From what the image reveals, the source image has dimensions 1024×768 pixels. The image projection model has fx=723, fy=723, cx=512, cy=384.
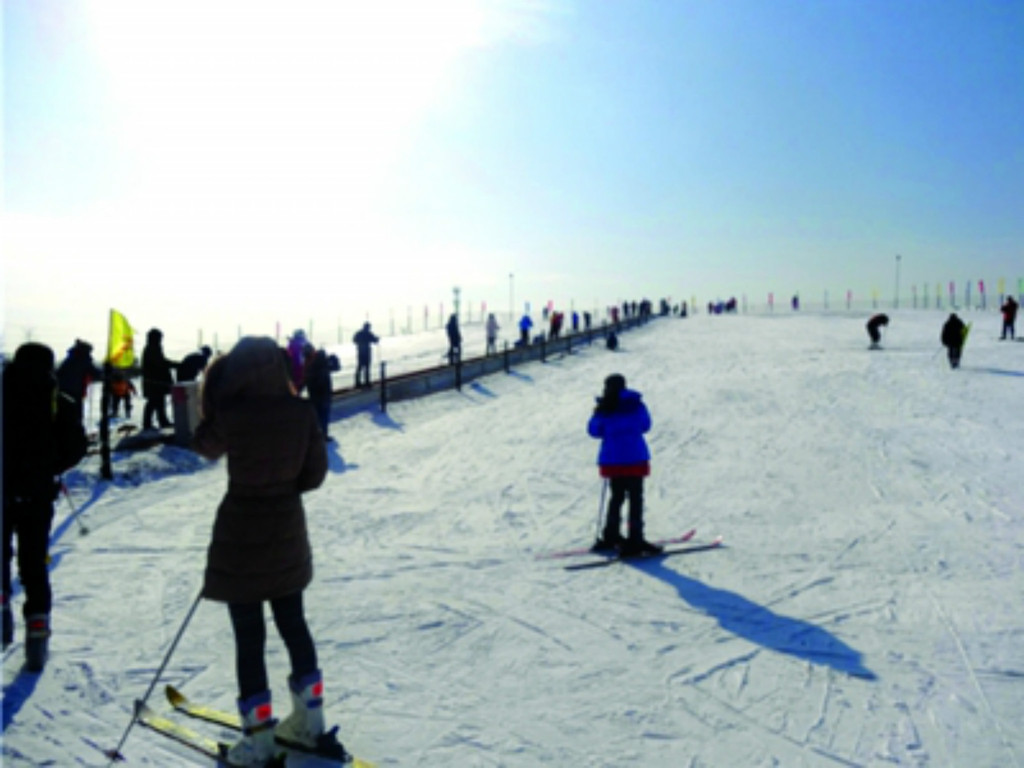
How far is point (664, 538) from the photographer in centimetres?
755

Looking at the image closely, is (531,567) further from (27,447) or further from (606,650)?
(27,447)

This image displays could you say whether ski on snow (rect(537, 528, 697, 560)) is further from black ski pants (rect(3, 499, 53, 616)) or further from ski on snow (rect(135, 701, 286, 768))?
black ski pants (rect(3, 499, 53, 616))

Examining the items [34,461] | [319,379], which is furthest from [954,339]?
[34,461]

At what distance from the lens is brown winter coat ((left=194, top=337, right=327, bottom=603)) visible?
10.2 feet

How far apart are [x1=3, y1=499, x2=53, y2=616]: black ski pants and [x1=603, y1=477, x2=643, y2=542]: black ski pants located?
4.42m

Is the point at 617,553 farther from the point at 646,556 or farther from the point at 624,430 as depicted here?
the point at 624,430

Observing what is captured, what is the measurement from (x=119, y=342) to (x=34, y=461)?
714 centimetres

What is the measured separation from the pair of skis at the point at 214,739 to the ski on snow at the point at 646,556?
3.33 m

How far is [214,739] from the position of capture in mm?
3662

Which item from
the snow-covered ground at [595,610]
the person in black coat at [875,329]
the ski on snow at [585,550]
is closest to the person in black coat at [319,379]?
the snow-covered ground at [595,610]

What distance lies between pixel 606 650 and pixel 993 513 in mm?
5792

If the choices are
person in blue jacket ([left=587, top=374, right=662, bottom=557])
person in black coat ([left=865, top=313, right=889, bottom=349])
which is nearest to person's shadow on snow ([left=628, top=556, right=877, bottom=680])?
person in blue jacket ([left=587, top=374, right=662, bottom=557])

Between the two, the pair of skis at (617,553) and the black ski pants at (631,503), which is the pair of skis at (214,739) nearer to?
the pair of skis at (617,553)

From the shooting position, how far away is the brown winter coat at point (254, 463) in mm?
3098
